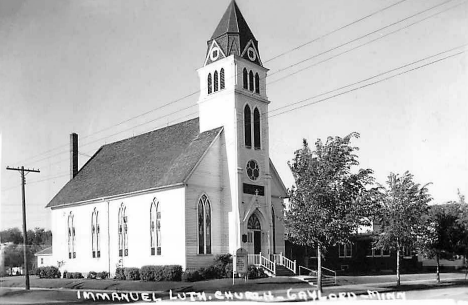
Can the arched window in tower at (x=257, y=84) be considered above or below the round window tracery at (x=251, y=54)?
below

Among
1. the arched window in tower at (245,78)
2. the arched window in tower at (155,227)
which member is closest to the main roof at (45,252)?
the arched window in tower at (155,227)

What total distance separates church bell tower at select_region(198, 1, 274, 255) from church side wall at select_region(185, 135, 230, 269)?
0.56 meters

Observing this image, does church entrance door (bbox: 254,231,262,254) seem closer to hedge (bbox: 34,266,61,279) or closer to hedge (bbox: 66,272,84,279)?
hedge (bbox: 66,272,84,279)

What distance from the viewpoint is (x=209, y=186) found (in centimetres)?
3900

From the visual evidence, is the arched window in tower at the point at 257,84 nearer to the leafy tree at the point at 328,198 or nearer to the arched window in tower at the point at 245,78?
the arched window in tower at the point at 245,78

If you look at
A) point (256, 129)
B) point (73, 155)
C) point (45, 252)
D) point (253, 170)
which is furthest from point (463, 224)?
point (45, 252)

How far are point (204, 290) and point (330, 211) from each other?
8.38 m

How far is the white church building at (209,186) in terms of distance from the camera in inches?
1505

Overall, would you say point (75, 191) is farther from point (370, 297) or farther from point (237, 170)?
point (370, 297)

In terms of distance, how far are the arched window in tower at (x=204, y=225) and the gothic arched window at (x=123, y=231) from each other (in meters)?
7.82

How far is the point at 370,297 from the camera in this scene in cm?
2730

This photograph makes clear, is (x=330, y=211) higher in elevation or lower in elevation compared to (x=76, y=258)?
higher

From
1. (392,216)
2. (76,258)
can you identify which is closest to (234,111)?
(392,216)

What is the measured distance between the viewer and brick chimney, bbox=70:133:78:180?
54750mm
